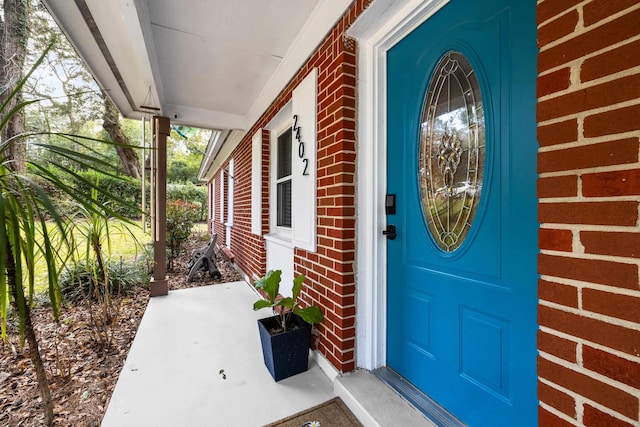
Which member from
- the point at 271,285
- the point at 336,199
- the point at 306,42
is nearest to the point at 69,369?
the point at 271,285

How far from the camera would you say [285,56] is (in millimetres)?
2645

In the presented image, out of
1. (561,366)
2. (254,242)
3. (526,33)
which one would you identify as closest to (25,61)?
(254,242)

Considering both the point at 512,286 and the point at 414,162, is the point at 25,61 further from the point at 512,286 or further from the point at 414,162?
the point at 512,286

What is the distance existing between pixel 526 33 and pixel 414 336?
5.07 ft

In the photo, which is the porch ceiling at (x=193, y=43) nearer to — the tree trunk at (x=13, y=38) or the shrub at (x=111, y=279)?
the shrub at (x=111, y=279)

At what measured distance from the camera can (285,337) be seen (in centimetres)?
189

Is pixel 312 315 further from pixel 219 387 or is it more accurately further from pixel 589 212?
pixel 589 212

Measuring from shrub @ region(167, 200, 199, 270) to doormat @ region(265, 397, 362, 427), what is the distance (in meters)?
4.73

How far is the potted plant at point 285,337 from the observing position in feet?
6.16

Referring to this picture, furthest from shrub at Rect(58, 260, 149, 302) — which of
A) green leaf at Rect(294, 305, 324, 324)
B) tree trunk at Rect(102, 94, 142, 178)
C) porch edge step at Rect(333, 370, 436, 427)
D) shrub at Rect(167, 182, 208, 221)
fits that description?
shrub at Rect(167, 182, 208, 221)

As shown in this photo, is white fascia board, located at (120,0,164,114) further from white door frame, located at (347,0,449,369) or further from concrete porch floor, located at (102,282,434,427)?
concrete porch floor, located at (102,282,434,427)

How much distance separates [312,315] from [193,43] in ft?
8.47

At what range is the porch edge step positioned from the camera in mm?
1381

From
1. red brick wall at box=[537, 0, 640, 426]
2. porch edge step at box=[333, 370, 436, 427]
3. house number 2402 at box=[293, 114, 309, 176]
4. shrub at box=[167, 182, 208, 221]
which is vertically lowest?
porch edge step at box=[333, 370, 436, 427]
